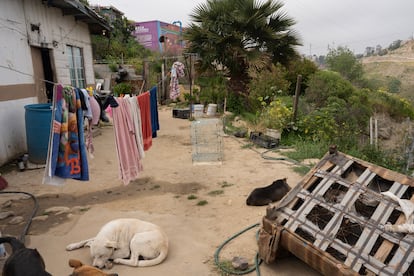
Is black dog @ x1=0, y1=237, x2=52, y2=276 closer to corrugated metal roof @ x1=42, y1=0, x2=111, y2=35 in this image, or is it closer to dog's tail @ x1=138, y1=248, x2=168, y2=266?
dog's tail @ x1=138, y1=248, x2=168, y2=266

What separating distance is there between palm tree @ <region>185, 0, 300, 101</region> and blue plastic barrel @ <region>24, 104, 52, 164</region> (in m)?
6.01

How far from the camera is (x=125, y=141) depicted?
148 inches

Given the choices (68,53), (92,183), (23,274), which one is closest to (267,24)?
(68,53)

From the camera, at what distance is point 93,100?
3303 millimetres

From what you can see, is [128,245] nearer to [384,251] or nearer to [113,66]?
[384,251]

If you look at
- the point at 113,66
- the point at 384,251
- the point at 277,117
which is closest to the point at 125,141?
the point at 384,251

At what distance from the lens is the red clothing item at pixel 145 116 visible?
4152 mm

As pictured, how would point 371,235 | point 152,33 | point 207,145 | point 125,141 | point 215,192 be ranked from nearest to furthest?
point 371,235 < point 125,141 < point 215,192 < point 207,145 < point 152,33

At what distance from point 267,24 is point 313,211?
8273 millimetres

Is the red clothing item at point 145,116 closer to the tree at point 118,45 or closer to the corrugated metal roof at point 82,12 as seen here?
the corrugated metal roof at point 82,12

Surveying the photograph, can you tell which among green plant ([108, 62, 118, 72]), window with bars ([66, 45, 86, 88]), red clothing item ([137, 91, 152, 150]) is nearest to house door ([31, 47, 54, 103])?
window with bars ([66, 45, 86, 88])

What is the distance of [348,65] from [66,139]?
19.5 metres

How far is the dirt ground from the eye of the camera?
2.93 m

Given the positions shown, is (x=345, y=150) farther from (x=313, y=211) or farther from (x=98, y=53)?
(x=98, y=53)
